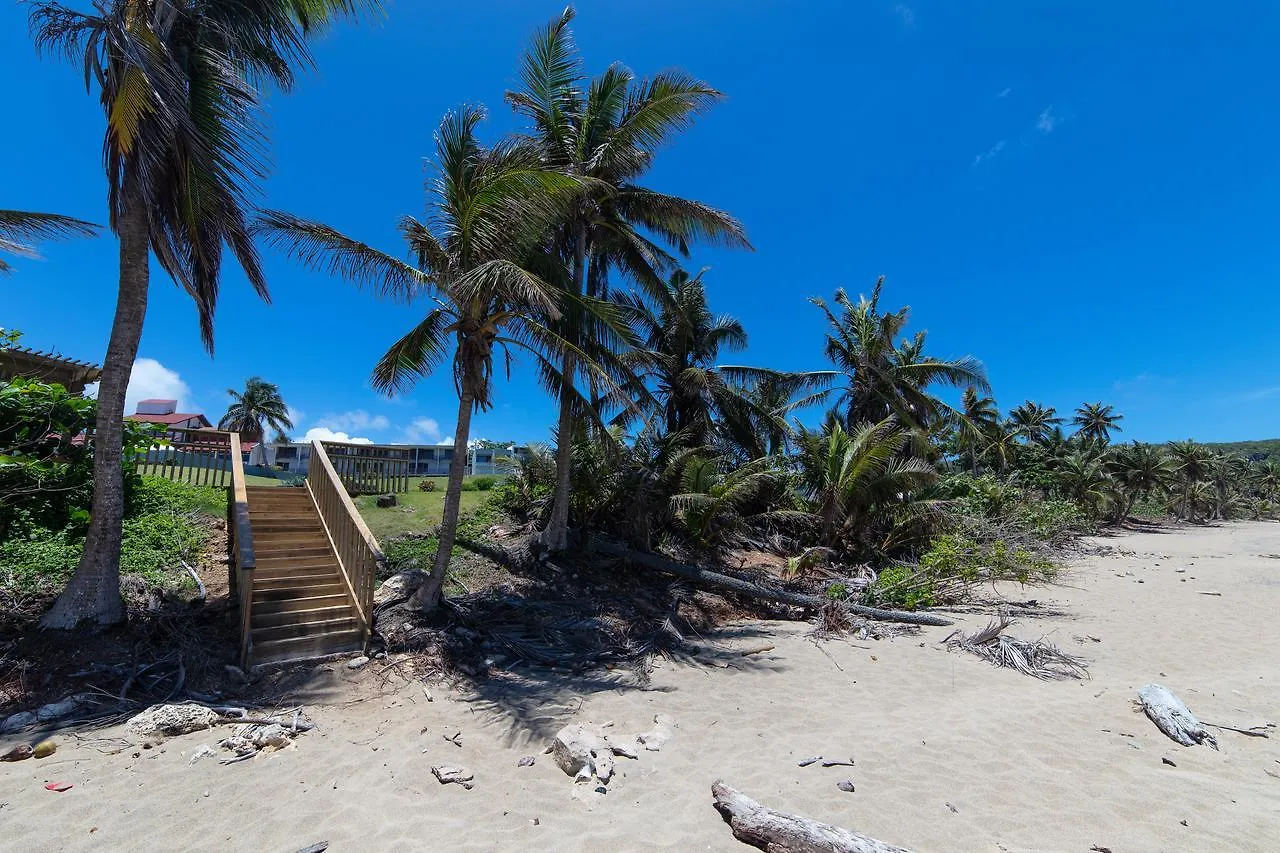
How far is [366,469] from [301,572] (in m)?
6.63

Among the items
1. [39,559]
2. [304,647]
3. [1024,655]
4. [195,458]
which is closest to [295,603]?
[304,647]

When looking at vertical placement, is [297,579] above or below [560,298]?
below

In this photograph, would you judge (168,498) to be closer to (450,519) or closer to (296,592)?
(296,592)

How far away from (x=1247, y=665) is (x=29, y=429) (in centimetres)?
1672

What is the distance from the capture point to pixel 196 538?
30.9 feet

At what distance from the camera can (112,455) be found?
642cm

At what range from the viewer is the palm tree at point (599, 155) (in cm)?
1024

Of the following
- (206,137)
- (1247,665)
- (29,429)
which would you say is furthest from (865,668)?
(29,429)

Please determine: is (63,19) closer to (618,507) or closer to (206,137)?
(206,137)

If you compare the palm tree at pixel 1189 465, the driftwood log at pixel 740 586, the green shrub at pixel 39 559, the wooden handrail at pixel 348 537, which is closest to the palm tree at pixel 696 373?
the driftwood log at pixel 740 586

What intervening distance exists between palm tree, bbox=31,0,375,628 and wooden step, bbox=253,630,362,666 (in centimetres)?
162

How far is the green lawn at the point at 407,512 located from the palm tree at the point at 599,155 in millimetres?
3124

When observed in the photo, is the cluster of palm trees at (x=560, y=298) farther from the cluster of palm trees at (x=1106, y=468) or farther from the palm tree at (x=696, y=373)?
the cluster of palm trees at (x=1106, y=468)

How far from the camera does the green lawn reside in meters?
11.8
